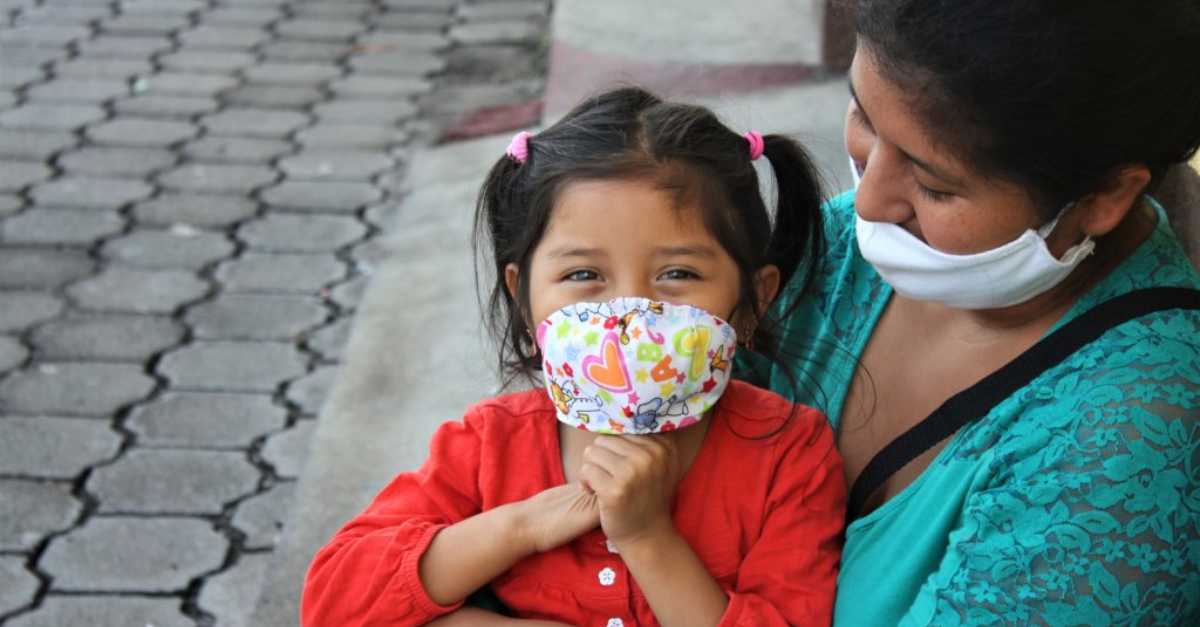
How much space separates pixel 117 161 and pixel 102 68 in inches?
41.3

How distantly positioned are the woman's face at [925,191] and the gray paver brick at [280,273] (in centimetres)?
281

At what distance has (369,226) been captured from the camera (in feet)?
15.7

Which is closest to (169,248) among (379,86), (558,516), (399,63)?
(379,86)

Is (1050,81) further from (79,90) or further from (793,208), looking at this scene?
(79,90)

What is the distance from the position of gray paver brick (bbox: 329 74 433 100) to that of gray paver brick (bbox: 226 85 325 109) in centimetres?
11

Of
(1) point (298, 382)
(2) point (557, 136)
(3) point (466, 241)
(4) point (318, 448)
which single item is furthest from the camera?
(3) point (466, 241)

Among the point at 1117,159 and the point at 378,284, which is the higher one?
the point at 1117,159

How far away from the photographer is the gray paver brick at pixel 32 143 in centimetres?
516

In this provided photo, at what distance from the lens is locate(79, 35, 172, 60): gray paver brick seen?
20.2 ft

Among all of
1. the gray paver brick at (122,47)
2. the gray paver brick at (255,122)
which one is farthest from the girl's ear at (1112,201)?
the gray paver brick at (122,47)

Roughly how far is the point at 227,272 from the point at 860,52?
9.92ft

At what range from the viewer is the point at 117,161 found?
16.9 feet

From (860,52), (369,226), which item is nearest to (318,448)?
(369,226)

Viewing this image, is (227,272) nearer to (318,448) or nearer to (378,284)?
(378,284)
